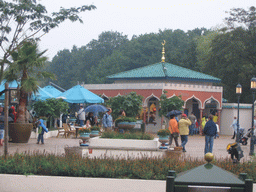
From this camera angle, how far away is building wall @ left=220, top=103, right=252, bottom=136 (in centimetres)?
3788

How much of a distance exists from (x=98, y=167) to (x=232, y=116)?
3150 cm

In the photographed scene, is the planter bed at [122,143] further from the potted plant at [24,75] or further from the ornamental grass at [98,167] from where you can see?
the ornamental grass at [98,167]

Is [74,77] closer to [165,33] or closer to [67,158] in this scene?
[165,33]

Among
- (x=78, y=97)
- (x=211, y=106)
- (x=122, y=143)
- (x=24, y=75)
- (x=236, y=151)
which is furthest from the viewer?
(x=211, y=106)

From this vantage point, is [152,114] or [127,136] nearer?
[127,136]

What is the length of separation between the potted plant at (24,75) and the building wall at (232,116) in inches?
929

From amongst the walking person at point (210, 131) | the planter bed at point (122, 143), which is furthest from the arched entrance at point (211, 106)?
the planter bed at point (122, 143)

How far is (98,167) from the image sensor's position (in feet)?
28.7

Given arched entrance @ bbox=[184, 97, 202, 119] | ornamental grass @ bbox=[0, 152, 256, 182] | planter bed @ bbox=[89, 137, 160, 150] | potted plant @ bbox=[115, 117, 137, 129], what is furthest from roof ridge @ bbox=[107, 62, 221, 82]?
ornamental grass @ bbox=[0, 152, 256, 182]

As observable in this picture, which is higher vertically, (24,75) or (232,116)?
(24,75)

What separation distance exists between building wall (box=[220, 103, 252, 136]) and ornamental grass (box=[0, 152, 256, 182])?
29.6 meters

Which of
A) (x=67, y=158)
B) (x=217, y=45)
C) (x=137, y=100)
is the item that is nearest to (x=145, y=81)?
(x=217, y=45)

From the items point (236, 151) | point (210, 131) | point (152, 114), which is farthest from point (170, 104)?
point (236, 151)

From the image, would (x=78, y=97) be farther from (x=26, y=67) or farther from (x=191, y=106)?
(x=191, y=106)
